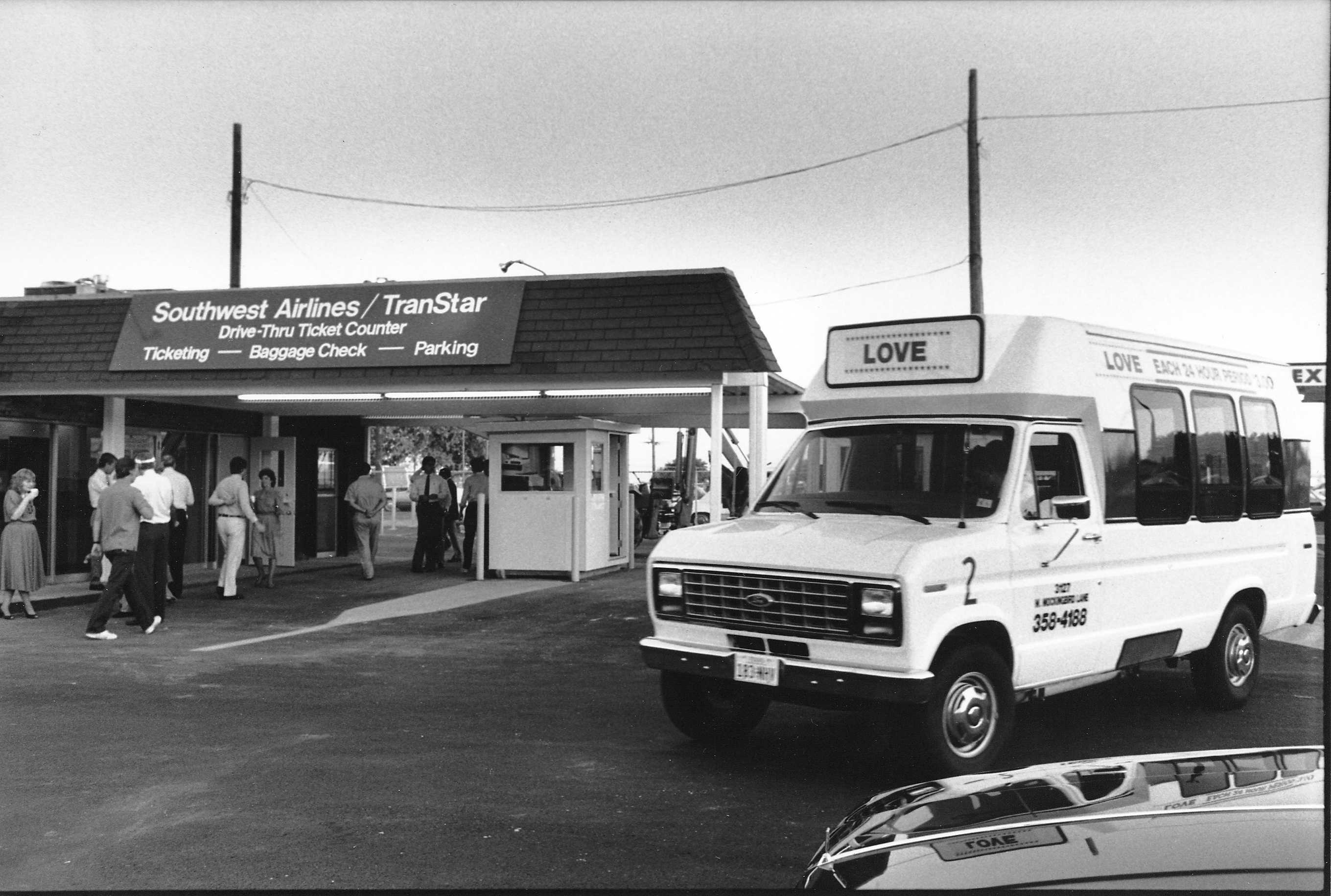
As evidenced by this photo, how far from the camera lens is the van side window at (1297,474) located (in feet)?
30.9

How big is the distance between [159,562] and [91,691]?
4121mm

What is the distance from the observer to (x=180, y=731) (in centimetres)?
752

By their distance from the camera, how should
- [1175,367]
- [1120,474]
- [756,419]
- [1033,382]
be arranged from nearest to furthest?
[1033,382]
[1120,474]
[1175,367]
[756,419]

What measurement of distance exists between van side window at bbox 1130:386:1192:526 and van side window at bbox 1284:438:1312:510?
5.89 ft

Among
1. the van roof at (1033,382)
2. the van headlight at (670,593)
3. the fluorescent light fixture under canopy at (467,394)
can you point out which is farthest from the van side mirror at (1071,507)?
the fluorescent light fixture under canopy at (467,394)

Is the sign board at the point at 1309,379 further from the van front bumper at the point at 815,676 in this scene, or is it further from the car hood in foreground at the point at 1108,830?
the car hood in foreground at the point at 1108,830

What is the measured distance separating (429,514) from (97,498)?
18.2 ft

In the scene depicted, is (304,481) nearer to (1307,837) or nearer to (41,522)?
(41,522)

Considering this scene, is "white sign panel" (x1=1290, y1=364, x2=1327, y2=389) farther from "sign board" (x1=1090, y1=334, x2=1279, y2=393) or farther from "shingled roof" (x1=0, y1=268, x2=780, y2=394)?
"shingled roof" (x1=0, y1=268, x2=780, y2=394)

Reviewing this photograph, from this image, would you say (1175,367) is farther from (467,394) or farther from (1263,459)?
(467,394)

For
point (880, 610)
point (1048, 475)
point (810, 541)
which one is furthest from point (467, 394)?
point (880, 610)

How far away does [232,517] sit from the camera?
587 inches

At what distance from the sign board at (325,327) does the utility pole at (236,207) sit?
993 cm

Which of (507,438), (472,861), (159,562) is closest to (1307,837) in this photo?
(472,861)
